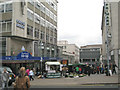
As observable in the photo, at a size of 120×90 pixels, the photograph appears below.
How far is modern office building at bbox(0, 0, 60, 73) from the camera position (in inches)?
1180

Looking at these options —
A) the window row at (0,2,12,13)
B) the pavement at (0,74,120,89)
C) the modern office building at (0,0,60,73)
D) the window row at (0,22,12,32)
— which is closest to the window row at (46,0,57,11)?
the modern office building at (0,0,60,73)

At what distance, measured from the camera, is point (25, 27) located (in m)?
33.9

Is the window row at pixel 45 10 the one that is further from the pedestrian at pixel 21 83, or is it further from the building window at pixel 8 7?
the pedestrian at pixel 21 83

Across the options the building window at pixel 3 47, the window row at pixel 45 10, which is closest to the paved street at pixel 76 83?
the building window at pixel 3 47

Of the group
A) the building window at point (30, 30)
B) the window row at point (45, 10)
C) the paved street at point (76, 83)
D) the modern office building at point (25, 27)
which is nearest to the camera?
the paved street at point (76, 83)

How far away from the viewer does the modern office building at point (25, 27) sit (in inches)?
1180

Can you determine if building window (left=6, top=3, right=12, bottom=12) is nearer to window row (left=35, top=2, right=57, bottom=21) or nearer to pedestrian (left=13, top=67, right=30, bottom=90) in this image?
window row (left=35, top=2, right=57, bottom=21)

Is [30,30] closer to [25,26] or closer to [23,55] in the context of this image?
[25,26]

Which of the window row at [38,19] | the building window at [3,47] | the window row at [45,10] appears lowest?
the building window at [3,47]

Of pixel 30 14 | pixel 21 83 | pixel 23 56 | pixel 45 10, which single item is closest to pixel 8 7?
pixel 30 14

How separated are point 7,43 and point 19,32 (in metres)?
3.66

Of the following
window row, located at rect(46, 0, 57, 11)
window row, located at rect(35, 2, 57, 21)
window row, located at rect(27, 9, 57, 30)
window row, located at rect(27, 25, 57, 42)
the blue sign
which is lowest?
the blue sign

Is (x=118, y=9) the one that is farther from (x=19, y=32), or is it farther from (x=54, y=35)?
(x=54, y=35)

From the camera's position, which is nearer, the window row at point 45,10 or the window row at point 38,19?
the window row at point 38,19
